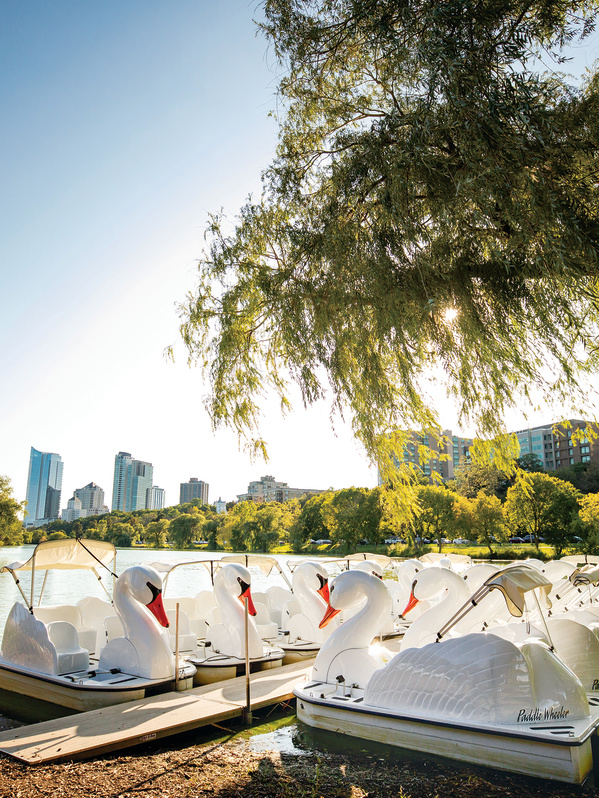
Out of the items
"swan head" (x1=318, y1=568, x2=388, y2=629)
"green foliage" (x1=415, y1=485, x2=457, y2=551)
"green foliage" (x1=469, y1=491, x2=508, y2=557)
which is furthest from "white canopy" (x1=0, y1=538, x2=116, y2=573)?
"green foliage" (x1=469, y1=491, x2=508, y2=557)

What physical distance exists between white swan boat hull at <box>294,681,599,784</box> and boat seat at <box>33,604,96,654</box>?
5.28 metres

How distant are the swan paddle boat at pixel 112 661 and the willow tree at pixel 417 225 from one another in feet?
9.35

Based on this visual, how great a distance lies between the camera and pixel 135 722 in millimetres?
6387

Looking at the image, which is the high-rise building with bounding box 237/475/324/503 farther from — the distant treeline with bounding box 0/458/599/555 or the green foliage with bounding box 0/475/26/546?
the green foliage with bounding box 0/475/26/546

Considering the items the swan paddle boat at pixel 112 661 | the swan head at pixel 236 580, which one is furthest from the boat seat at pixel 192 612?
the swan paddle boat at pixel 112 661

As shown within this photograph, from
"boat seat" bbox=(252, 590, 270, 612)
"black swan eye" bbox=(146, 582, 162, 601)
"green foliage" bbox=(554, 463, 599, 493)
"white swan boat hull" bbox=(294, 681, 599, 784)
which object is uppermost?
"green foliage" bbox=(554, 463, 599, 493)

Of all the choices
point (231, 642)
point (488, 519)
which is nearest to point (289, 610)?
point (231, 642)

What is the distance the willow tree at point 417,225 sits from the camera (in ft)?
16.4

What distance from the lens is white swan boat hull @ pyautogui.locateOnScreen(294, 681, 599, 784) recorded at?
5.06 metres

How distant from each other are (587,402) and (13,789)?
642cm

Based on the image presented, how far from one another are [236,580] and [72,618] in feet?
13.0

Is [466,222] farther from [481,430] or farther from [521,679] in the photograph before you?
[521,679]

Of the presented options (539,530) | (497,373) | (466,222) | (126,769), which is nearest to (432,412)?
(497,373)

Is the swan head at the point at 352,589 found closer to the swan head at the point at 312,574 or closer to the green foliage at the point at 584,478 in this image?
the swan head at the point at 312,574
